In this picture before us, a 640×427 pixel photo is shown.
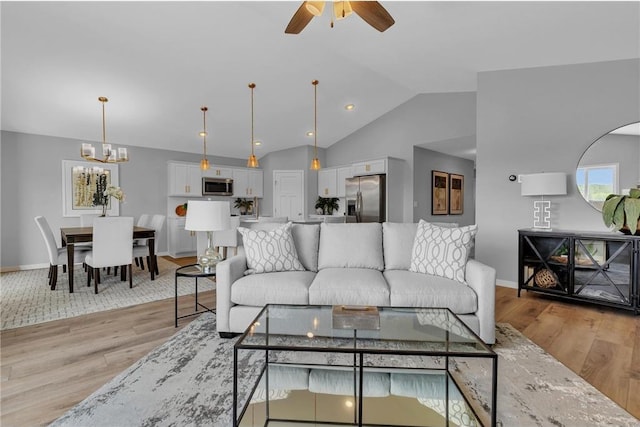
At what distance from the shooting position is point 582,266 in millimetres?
3227

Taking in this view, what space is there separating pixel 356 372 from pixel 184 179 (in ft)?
20.0

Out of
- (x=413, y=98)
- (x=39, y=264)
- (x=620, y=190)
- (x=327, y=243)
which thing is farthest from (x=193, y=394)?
(x=413, y=98)

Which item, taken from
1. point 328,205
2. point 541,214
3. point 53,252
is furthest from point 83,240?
point 541,214

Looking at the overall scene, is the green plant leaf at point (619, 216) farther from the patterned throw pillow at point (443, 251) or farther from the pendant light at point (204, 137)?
the pendant light at point (204, 137)

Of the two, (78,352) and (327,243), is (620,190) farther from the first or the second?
(78,352)

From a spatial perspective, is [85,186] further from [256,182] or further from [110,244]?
[256,182]

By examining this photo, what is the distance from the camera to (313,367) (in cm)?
187

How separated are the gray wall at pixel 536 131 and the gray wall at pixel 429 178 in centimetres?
211

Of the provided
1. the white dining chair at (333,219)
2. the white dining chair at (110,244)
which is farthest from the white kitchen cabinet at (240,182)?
the white dining chair at (110,244)

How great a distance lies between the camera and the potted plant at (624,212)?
9.79 ft

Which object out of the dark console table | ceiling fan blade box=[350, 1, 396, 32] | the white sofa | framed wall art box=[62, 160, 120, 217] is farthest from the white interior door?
ceiling fan blade box=[350, 1, 396, 32]

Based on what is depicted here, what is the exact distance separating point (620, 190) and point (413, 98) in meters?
3.71

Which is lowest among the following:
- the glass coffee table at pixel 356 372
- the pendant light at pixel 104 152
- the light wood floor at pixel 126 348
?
the light wood floor at pixel 126 348

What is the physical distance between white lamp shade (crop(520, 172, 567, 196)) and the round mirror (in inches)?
11.3
